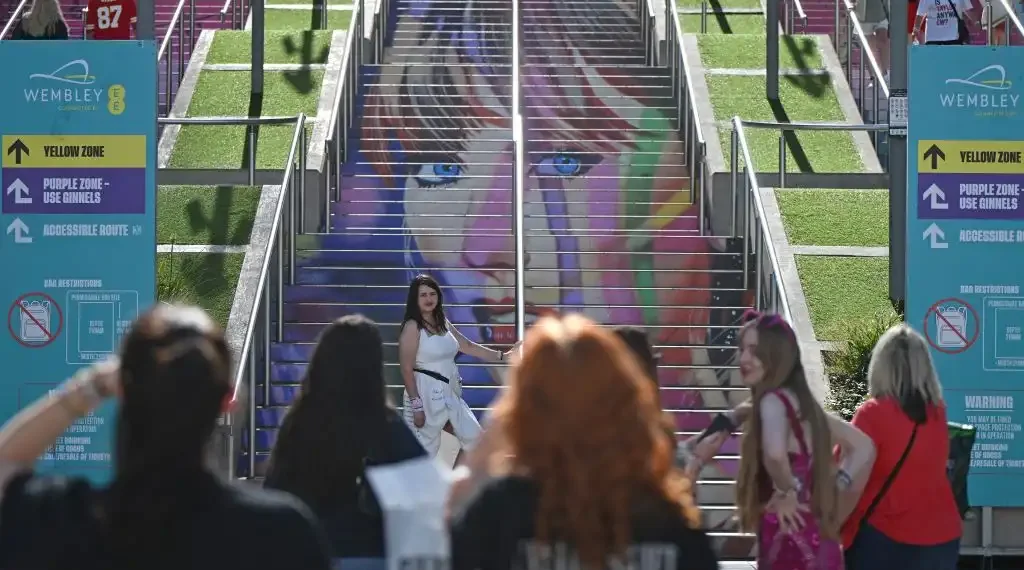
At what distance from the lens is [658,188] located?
1364cm

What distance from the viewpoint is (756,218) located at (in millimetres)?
11664

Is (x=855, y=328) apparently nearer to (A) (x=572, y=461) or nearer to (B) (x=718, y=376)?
(B) (x=718, y=376)

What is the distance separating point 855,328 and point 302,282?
4.04 m

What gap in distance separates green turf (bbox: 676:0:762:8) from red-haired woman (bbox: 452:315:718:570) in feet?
57.1

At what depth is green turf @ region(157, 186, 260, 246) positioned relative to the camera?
12.0 metres

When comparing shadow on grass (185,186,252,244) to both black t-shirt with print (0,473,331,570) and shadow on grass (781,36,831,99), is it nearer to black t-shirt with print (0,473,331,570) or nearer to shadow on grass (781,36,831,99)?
shadow on grass (781,36,831,99)

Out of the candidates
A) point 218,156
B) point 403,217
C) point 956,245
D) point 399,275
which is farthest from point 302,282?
point 956,245

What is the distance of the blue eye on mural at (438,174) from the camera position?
45.1 ft

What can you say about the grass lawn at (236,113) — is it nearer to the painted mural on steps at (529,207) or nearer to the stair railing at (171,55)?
the stair railing at (171,55)

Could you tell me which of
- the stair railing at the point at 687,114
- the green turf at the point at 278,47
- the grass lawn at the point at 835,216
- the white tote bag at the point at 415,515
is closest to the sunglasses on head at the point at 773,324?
the white tote bag at the point at 415,515

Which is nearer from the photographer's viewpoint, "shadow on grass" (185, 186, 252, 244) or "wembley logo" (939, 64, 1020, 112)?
"wembley logo" (939, 64, 1020, 112)

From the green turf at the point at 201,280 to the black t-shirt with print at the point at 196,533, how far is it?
7827 mm

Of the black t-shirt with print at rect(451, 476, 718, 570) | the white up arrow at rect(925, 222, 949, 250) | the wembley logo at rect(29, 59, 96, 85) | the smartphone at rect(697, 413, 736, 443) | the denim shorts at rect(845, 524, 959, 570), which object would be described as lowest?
the denim shorts at rect(845, 524, 959, 570)

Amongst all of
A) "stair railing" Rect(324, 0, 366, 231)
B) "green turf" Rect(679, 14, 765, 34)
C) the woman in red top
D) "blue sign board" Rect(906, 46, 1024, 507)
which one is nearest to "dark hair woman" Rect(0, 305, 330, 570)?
the woman in red top
